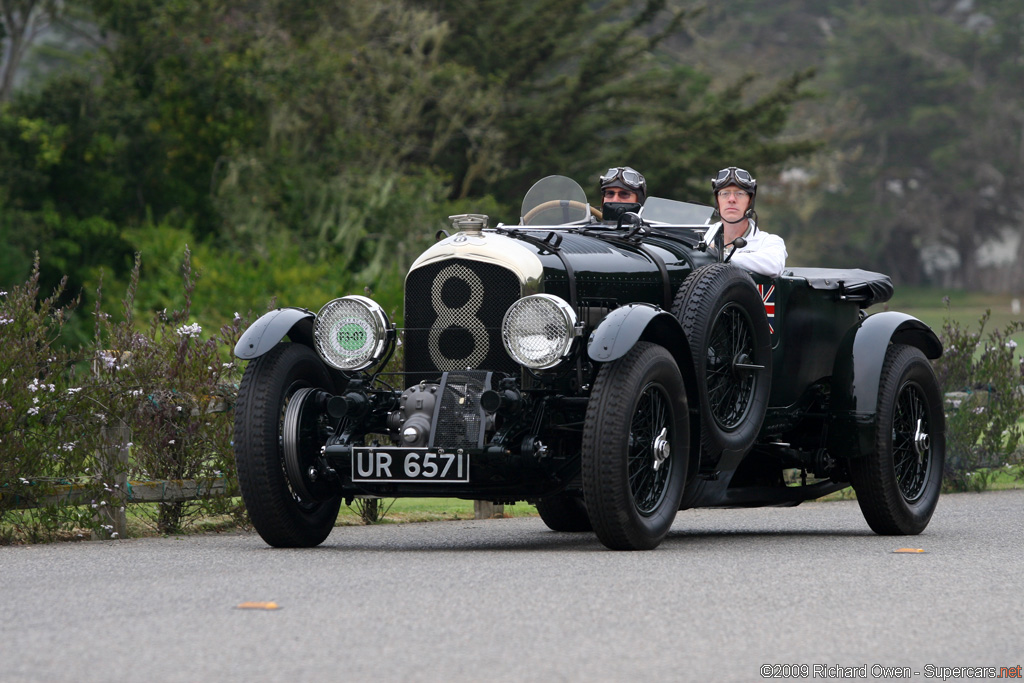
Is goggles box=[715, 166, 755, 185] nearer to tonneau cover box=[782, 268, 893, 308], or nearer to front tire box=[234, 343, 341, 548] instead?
tonneau cover box=[782, 268, 893, 308]

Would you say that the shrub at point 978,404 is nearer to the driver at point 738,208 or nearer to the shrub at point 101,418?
the driver at point 738,208

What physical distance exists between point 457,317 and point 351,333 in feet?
1.95

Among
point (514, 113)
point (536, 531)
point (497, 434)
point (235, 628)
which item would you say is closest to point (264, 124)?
Result: point (514, 113)

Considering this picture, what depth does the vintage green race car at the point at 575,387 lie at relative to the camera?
831cm

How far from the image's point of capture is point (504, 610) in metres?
6.28

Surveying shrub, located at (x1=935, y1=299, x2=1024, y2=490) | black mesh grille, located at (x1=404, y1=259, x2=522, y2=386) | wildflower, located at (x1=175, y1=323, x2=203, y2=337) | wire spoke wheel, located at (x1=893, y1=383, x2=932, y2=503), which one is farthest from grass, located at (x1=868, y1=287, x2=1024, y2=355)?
black mesh grille, located at (x1=404, y1=259, x2=522, y2=386)

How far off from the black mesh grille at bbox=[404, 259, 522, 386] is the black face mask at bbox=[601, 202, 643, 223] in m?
1.74

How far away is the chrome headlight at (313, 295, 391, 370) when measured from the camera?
29.2 ft

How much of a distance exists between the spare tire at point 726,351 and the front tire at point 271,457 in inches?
83.1

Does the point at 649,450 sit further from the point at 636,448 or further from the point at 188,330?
the point at 188,330

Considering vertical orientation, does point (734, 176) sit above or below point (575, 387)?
above

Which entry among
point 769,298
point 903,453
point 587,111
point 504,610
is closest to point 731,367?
point 769,298

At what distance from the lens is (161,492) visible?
987cm

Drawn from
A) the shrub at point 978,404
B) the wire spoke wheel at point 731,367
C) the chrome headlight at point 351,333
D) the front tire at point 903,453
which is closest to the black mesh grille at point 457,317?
the chrome headlight at point 351,333
